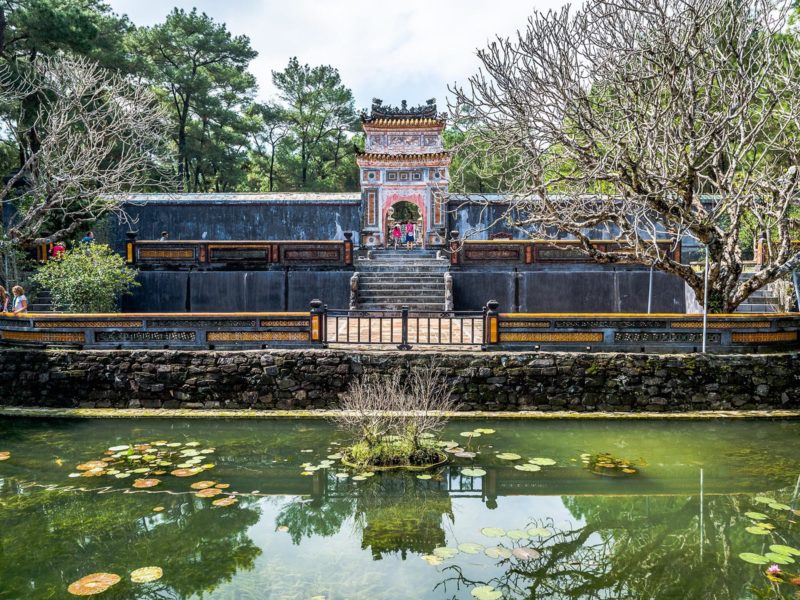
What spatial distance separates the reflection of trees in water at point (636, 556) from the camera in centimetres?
538

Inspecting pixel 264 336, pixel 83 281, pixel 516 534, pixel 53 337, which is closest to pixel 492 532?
pixel 516 534

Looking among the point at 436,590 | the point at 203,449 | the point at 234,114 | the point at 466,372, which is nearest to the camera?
the point at 436,590

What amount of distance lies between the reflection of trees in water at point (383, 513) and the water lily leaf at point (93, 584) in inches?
67.0

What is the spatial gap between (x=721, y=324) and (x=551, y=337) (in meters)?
2.96

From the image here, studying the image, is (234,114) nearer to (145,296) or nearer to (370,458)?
(145,296)

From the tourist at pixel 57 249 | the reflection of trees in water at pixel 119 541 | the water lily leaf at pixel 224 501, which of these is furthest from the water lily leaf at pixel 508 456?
the tourist at pixel 57 249

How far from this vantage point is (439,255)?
18.1 meters

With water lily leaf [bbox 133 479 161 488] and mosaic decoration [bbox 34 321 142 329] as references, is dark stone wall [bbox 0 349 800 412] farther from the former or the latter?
water lily leaf [bbox 133 479 161 488]

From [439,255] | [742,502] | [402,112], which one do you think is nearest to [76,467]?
[742,502]

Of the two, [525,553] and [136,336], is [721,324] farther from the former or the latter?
[136,336]

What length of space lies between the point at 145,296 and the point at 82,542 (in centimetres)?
1118

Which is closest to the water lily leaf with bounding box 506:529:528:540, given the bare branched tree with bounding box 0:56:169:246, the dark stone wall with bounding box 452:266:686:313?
the dark stone wall with bounding box 452:266:686:313

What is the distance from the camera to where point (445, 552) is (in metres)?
5.91

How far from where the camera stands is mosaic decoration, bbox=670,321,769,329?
10.7 meters
